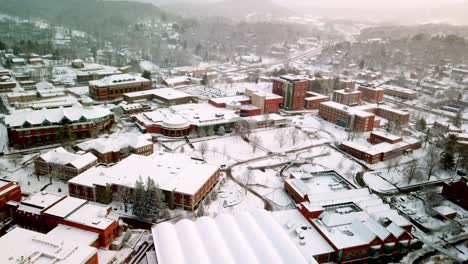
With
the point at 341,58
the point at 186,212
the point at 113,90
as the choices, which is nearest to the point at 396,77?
the point at 341,58

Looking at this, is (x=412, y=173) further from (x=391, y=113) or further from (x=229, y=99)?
(x=229, y=99)

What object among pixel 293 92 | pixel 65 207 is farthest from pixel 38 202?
pixel 293 92

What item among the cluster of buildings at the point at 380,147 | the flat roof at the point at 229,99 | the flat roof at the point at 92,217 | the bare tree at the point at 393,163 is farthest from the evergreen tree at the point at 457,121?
the flat roof at the point at 92,217

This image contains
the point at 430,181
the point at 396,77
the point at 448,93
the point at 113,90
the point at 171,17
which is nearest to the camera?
the point at 430,181

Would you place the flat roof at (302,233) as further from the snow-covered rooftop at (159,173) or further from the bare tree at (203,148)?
the bare tree at (203,148)

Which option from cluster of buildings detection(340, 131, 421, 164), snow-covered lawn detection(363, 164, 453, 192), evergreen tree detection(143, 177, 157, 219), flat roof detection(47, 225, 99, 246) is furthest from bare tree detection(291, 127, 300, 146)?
flat roof detection(47, 225, 99, 246)

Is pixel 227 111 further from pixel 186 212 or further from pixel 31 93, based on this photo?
pixel 31 93
